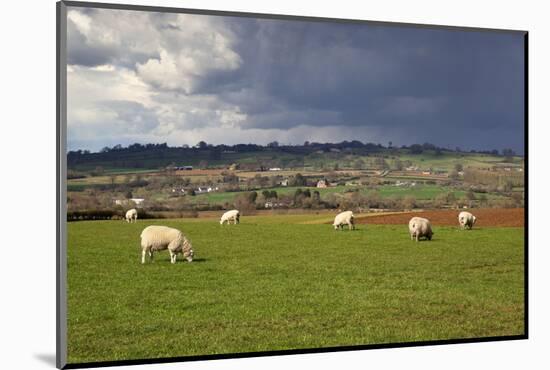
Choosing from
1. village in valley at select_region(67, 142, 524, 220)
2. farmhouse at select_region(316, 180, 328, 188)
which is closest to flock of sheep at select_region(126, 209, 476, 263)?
village in valley at select_region(67, 142, 524, 220)

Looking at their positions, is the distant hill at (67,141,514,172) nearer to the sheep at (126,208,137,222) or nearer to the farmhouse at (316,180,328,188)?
the farmhouse at (316,180,328,188)

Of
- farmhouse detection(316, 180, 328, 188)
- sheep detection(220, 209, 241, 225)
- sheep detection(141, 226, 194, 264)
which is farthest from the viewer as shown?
farmhouse detection(316, 180, 328, 188)

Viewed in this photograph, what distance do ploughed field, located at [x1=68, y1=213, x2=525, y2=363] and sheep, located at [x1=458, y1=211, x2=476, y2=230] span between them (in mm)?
94

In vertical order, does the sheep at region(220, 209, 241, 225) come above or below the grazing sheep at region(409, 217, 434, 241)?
above

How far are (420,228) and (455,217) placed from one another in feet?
1.37

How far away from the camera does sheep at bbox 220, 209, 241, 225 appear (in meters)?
8.63

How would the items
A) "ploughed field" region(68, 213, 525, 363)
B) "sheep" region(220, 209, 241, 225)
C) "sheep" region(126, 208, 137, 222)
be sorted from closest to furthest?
"ploughed field" region(68, 213, 525, 363) < "sheep" region(126, 208, 137, 222) < "sheep" region(220, 209, 241, 225)

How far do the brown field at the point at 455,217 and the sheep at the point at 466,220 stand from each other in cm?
4

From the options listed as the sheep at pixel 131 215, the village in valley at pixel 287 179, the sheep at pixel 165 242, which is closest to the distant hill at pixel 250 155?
the village in valley at pixel 287 179

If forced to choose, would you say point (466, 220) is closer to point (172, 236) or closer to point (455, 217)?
point (455, 217)

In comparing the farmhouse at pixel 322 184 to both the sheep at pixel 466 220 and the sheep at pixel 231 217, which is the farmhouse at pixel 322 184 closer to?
the sheep at pixel 231 217

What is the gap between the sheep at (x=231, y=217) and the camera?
8.63 metres

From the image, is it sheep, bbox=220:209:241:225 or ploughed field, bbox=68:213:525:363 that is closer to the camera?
ploughed field, bbox=68:213:525:363

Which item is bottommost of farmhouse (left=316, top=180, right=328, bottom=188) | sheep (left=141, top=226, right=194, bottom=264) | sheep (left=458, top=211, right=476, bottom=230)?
sheep (left=141, top=226, right=194, bottom=264)
